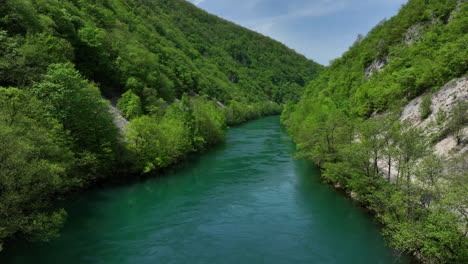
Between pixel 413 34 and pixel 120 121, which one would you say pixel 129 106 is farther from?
pixel 413 34

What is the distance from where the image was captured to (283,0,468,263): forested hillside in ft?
43.8

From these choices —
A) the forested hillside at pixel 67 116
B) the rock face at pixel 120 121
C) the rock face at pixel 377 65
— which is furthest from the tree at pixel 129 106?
the rock face at pixel 377 65

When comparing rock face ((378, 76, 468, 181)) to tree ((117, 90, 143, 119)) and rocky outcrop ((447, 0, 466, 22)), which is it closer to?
rocky outcrop ((447, 0, 466, 22))

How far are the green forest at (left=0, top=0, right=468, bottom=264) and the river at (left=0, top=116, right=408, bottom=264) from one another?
5.34 ft

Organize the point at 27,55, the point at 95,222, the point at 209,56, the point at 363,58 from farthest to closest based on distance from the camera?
the point at 209,56, the point at 363,58, the point at 27,55, the point at 95,222

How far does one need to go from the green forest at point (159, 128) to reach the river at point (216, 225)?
163cm

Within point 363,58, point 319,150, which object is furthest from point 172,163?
point 363,58

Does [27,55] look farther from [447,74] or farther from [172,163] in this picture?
[447,74]

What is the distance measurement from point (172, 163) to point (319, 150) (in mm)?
20943

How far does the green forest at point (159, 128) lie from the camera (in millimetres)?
14922

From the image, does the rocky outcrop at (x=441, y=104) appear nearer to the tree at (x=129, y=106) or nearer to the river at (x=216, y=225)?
the river at (x=216, y=225)

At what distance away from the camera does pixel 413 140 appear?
17594mm

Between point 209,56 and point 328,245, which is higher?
point 209,56

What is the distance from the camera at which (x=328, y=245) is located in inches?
725
